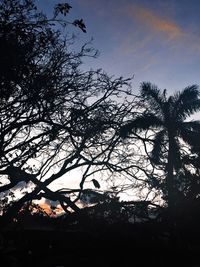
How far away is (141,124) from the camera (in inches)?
792

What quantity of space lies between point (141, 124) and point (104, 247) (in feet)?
41.1

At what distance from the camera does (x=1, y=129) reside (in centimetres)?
1042

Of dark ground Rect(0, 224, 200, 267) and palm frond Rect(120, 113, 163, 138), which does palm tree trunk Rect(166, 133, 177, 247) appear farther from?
palm frond Rect(120, 113, 163, 138)

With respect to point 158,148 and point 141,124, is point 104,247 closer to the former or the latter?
point 141,124

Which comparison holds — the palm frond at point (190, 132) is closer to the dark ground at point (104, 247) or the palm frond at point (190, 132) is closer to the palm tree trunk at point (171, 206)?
the palm tree trunk at point (171, 206)

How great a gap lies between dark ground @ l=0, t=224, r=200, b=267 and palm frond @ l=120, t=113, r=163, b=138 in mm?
5563

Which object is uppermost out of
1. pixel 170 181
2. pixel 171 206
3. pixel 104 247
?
pixel 170 181

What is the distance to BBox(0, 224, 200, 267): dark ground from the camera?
781 centimetres

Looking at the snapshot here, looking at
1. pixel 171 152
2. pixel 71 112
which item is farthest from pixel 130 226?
pixel 171 152

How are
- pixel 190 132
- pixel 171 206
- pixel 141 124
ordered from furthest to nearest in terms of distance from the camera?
pixel 190 132 → pixel 141 124 → pixel 171 206

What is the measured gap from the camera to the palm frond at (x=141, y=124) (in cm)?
1419

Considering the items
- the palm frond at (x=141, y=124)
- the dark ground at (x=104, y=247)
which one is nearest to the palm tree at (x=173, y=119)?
the palm frond at (x=141, y=124)

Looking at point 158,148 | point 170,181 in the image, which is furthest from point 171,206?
point 158,148

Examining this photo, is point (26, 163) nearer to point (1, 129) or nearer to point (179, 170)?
point (1, 129)
